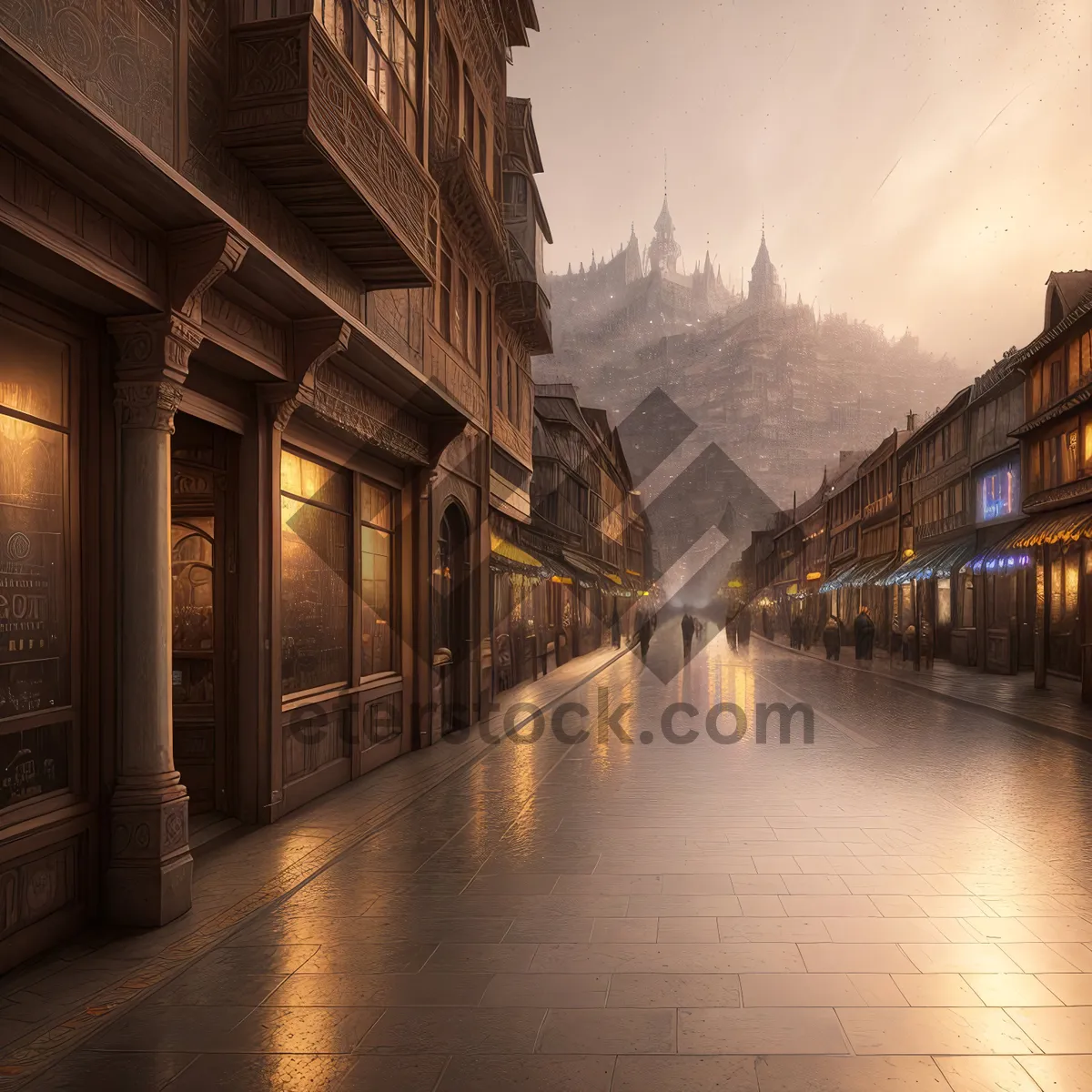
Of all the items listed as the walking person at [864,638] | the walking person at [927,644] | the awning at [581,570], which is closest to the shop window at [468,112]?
the walking person at [927,644]

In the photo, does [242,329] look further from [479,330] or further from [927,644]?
[927,644]

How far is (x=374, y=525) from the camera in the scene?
1330 cm

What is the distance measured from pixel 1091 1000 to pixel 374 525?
990 cm

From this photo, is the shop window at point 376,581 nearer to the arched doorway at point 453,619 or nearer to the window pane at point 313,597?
the window pane at point 313,597

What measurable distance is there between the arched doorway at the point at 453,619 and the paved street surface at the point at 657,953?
4.65m

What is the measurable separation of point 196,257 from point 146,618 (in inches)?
96.5

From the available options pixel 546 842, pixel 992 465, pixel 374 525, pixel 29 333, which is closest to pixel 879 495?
pixel 992 465

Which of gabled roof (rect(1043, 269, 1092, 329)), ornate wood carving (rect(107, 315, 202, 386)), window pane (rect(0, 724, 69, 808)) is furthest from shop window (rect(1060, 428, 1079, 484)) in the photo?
window pane (rect(0, 724, 69, 808))

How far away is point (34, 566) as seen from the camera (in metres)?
6.17

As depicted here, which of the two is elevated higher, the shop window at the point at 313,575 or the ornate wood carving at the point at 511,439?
the ornate wood carving at the point at 511,439

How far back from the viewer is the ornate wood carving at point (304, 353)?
9438 millimetres

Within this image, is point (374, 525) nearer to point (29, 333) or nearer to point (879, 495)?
point (29, 333)

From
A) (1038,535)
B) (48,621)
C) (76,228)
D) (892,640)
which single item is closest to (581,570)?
(892,640)

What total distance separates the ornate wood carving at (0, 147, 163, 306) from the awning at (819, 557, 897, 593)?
3748cm
